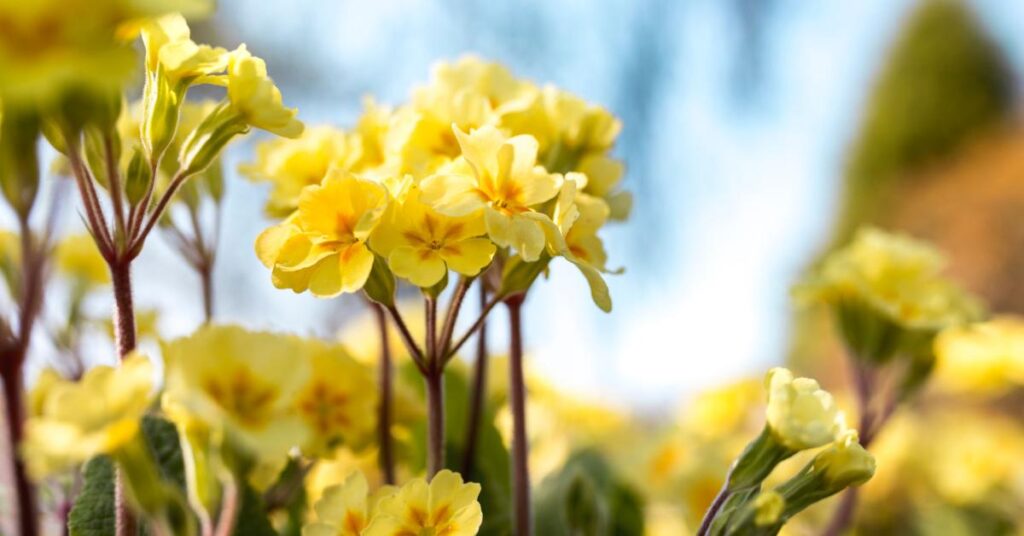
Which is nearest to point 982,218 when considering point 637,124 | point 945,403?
point 945,403

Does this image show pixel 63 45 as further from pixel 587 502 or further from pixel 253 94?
pixel 587 502

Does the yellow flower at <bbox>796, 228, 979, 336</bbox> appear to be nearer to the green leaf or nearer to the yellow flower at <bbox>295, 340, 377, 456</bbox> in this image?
the yellow flower at <bbox>295, 340, 377, 456</bbox>

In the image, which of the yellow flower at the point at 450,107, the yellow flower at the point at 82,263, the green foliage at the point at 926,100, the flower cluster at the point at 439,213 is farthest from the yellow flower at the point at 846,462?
the green foliage at the point at 926,100

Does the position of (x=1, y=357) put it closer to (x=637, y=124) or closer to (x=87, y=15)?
(x=87, y=15)

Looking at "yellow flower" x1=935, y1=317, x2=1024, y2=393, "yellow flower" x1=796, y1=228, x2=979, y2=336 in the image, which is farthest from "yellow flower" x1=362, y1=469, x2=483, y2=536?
"yellow flower" x1=935, y1=317, x2=1024, y2=393

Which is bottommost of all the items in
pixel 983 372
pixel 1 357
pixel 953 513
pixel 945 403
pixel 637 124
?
pixel 945 403
